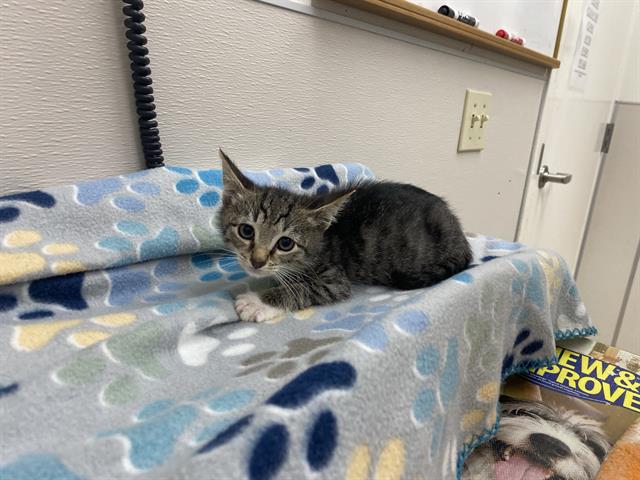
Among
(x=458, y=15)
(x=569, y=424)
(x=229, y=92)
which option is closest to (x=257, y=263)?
(x=229, y=92)

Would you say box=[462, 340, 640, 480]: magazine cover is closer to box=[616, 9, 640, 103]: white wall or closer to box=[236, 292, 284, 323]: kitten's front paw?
box=[236, 292, 284, 323]: kitten's front paw

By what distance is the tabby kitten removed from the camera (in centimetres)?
67

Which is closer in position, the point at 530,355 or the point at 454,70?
the point at 530,355

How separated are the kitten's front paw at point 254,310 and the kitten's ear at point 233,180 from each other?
0.60ft

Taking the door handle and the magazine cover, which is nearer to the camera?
the magazine cover

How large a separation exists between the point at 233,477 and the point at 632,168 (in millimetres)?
2443

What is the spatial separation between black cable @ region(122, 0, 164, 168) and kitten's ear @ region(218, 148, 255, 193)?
0.10 meters

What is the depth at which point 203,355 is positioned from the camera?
18.0 inches

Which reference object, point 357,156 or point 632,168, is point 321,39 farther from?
point 632,168

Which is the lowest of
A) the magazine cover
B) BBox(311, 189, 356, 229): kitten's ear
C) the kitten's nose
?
the magazine cover

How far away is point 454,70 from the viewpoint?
1092 mm

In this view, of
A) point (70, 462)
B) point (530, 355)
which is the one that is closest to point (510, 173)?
point (530, 355)

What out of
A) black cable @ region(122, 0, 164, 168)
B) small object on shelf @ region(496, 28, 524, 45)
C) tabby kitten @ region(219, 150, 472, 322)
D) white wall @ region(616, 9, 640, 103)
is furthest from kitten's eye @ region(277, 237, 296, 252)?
white wall @ region(616, 9, 640, 103)

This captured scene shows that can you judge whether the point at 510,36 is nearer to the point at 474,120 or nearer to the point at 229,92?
the point at 474,120
